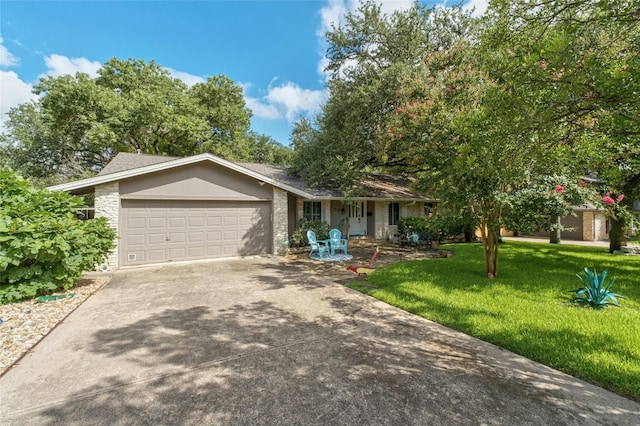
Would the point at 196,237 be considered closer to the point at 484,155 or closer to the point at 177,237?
the point at 177,237

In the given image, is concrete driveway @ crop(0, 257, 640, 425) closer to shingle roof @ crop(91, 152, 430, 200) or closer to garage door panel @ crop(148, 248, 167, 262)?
garage door panel @ crop(148, 248, 167, 262)

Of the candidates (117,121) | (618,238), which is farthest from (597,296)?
(117,121)

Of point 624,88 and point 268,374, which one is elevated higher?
point 624,88

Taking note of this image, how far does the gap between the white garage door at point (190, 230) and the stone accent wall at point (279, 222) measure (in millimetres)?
349

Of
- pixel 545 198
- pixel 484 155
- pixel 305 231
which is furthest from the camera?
pixel 305 231

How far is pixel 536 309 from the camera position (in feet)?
16.0

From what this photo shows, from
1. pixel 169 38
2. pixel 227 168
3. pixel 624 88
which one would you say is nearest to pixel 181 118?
pixel 169 38

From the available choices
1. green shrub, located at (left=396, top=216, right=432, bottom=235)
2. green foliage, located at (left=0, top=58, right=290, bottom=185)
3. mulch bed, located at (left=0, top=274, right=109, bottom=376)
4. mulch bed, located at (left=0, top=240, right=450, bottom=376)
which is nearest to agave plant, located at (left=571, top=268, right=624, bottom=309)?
mulch bed, located at (left=0, top=240, right=450, bottom=376)

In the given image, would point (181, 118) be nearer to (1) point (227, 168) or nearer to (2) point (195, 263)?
(1) point (227, 168)

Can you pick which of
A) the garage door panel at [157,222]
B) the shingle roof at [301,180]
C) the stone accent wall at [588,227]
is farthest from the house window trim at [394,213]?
the stone accent wall at [588,227]

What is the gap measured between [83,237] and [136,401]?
496cm

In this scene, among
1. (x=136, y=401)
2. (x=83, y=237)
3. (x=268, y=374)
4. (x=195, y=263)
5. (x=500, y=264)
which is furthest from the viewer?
(x=195, y=263)

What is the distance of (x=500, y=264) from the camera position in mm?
8836

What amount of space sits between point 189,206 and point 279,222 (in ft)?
10.8
